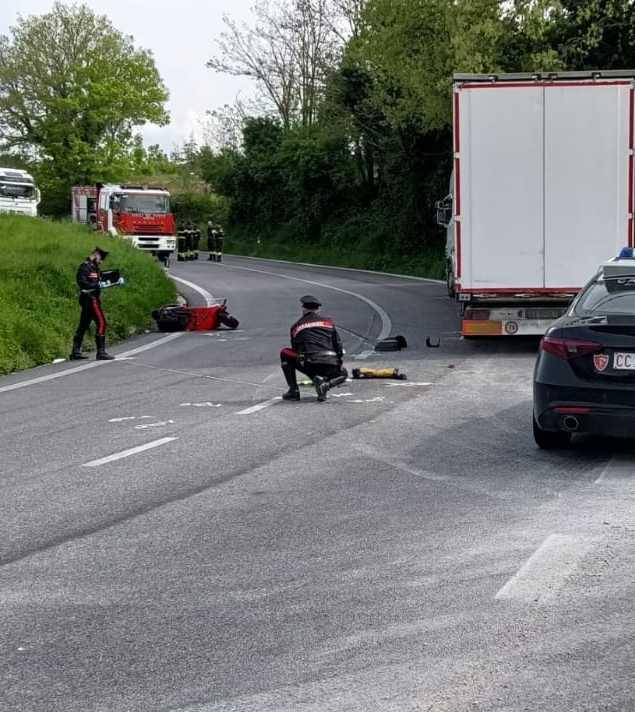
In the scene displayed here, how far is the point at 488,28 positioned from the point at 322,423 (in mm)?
16135

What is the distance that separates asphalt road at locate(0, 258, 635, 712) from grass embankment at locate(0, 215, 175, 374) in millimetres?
5597

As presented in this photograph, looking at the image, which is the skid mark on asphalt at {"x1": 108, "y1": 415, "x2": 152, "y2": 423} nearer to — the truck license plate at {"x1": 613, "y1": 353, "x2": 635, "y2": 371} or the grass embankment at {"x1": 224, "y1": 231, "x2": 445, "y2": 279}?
the truck license plate at {"x1": 613, "y1": 353, "x2": 635, "y2": 371}

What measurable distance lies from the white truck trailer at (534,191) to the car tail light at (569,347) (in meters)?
7.61

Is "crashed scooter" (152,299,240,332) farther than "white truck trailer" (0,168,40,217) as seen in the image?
No

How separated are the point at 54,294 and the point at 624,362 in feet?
49.8

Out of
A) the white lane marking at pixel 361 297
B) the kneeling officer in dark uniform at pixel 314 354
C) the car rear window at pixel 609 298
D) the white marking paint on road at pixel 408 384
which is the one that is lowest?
the white lane marking at pixel 361 297

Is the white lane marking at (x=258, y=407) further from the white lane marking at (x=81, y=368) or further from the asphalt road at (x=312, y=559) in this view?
the white lane marking at (x=81, y=368)

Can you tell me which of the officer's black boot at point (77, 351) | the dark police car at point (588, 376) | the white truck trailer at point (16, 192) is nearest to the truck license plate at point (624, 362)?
the dark police car at point (588, 376)

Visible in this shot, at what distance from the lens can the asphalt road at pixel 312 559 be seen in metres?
4.82

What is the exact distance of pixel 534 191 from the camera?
17.5 meters

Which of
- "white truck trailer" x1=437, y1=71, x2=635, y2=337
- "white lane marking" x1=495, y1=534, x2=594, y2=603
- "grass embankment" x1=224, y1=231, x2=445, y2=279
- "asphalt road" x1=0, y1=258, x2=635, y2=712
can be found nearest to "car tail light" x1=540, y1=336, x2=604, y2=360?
"asphalt road" x1=0, y1=258, x2=635, y2=712

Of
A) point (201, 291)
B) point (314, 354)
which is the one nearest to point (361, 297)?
point (201, 291)

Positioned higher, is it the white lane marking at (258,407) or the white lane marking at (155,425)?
the white lane marking at (155,425)

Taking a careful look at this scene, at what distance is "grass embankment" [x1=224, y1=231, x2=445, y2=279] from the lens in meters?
46.4
